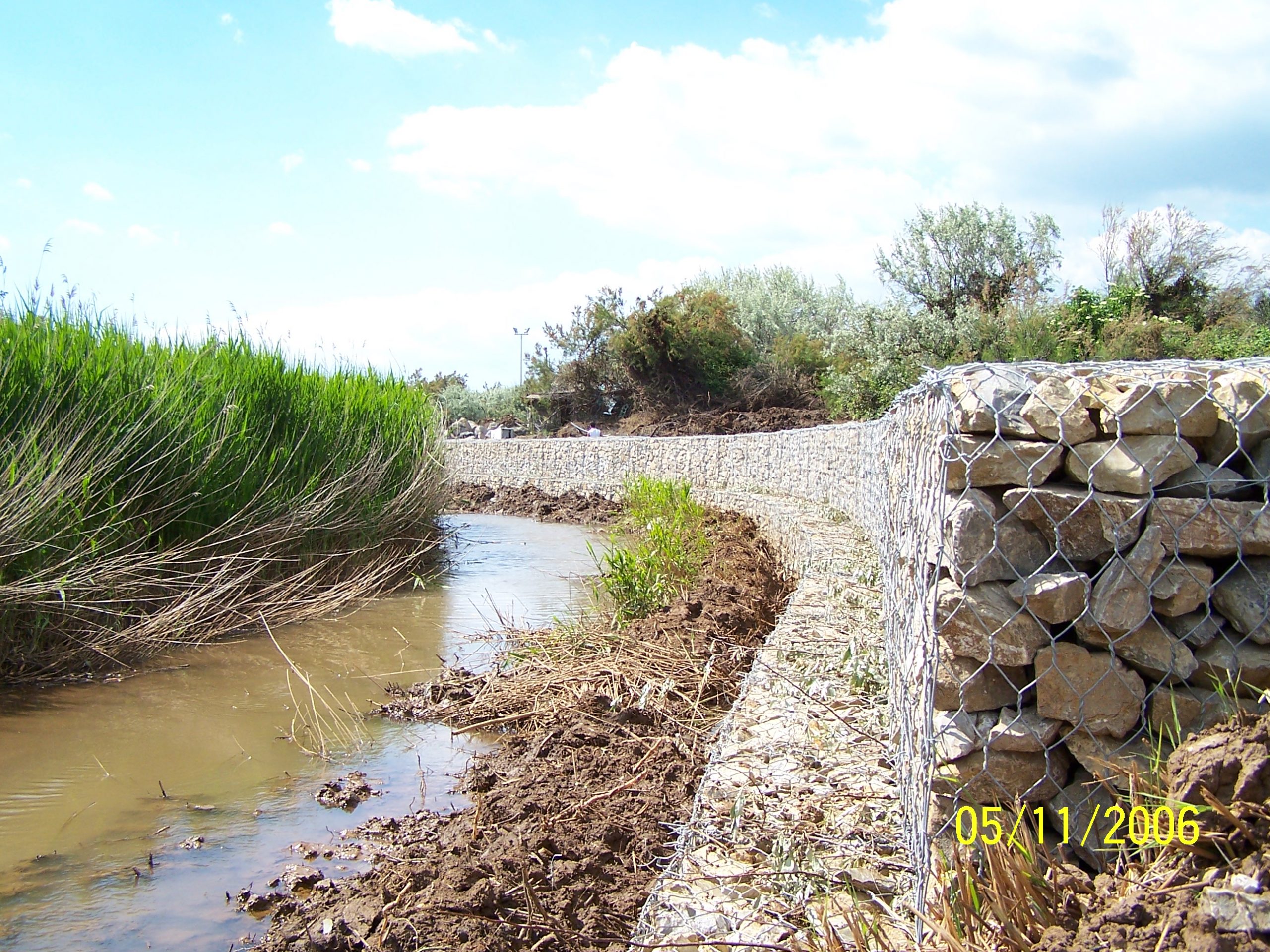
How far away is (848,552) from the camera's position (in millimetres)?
6227

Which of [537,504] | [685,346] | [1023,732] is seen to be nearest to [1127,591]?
[1023,732]

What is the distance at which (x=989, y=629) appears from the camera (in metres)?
2.01

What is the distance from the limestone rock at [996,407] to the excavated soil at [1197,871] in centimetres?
76

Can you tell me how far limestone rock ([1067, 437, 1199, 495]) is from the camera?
200 centimetres

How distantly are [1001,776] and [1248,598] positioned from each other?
68 cm

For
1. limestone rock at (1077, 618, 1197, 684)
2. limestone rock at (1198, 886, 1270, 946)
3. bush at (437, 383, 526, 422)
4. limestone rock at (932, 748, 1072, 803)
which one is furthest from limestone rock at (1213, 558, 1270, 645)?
bush at (437, 383, 526, 422)

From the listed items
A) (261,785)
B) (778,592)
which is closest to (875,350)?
(778,592)

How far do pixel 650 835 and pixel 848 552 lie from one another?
129 inches

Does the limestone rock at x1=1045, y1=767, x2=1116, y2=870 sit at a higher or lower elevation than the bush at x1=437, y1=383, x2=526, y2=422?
lower

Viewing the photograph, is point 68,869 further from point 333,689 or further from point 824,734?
point 824,734

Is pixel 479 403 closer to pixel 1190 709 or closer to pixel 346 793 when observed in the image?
pixel 346 793

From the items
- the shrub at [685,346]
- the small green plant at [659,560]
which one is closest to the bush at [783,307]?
the shrub at [685,346]

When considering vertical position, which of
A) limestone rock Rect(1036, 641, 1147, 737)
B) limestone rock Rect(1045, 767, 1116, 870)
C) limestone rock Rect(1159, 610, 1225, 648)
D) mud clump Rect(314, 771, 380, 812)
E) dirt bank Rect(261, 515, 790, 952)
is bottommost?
mud clump Rect(314, 771, 380, 812)

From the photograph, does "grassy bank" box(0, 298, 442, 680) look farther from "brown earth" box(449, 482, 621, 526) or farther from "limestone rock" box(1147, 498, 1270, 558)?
"brown earth" box(449, 482, 621, 526)
